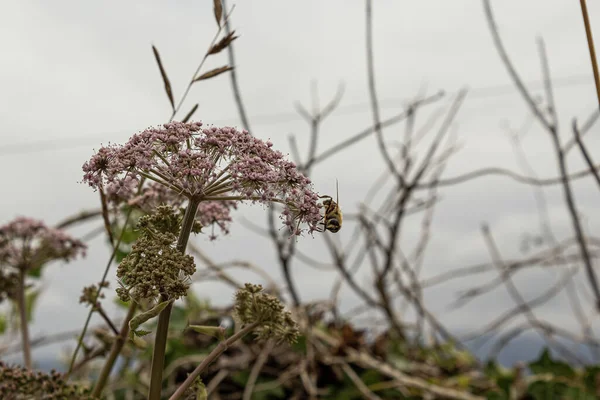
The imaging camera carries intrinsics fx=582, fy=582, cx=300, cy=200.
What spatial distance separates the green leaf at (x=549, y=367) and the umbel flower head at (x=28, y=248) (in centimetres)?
245

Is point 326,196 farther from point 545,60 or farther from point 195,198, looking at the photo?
point 545,60

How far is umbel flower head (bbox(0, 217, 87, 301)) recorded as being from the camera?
7.11 feet

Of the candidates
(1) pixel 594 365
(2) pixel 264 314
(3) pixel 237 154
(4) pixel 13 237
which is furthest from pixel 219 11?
(1) pixel 594 365

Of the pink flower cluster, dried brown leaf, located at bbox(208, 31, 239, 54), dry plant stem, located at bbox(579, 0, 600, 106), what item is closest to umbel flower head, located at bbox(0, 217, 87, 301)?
the pink flower cluster

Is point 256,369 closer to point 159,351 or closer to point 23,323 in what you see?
point 23,323

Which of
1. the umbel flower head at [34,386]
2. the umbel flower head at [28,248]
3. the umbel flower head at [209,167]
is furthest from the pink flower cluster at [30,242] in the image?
the umbel flower head at [209,167]

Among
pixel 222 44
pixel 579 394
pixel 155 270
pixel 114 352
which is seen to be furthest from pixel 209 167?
pixel 579 394

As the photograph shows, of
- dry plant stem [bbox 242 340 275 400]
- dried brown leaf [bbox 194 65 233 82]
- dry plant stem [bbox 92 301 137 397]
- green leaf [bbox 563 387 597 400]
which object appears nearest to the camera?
dried brown leaf [bbox 194 65 233 82]

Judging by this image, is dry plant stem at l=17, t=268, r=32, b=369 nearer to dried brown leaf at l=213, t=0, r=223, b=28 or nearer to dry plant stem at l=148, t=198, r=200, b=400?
dry plant stem at l=148, t=198, r=200, b=400

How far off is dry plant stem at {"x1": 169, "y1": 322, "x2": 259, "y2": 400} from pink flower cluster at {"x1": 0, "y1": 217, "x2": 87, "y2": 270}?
130 centimetres

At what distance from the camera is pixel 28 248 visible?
7.20 feet

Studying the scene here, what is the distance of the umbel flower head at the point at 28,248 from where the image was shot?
2.17 meters

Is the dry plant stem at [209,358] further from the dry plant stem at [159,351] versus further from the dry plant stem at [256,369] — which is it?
the dry plant stem at [256,369]

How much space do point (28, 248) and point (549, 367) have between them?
2710mm
